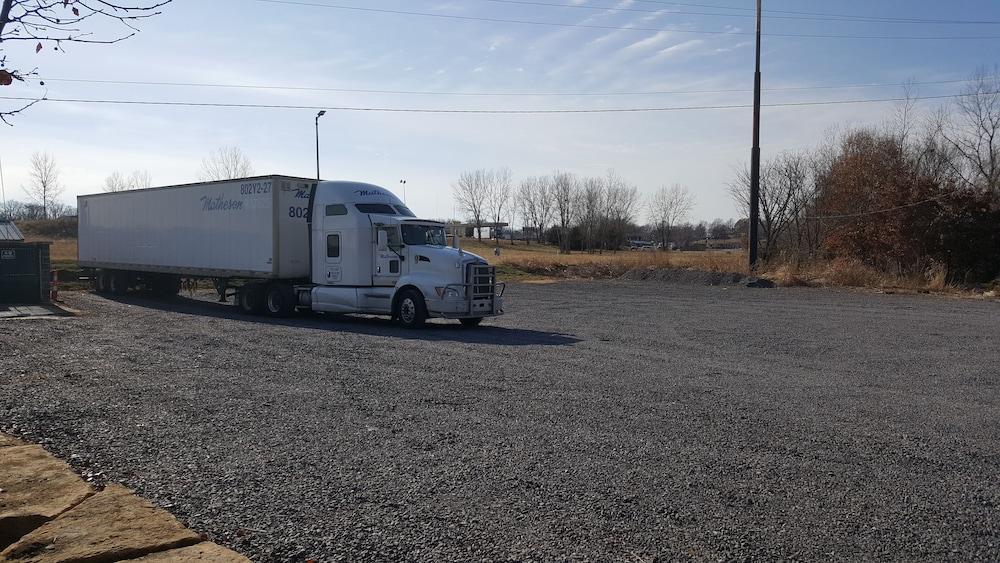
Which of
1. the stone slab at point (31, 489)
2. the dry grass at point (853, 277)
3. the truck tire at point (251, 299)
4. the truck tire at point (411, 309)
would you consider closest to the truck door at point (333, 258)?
the truck tire at point (411, 309)

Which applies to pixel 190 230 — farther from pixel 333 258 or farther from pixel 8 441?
pixel 8 441

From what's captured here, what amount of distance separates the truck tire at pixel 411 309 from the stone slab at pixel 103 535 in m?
13.2

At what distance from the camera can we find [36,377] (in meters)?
10.8

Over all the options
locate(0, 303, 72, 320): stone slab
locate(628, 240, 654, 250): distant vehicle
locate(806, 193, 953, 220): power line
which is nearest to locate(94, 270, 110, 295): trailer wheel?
locate(0, 303, 72, 320): stone slab

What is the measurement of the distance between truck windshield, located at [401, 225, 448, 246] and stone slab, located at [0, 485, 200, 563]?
14374mm

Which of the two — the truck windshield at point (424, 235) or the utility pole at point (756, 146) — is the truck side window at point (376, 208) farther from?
the utility pole at point (756, 146)

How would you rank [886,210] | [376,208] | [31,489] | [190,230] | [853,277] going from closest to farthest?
[31,489]
[376,208]
[190,230]
[853,277]
[886,210]

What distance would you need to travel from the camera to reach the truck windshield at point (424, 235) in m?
19.5

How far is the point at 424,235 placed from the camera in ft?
64.7

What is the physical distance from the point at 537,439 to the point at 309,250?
15.5 meters

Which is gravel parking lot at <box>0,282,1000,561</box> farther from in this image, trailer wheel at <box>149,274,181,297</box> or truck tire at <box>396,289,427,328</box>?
trailer wheel at <box>149,274,181,297</box>

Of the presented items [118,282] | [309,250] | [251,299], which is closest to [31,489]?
[309,250]

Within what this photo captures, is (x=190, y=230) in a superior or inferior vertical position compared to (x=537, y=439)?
superior

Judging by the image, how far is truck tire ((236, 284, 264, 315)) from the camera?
886 inches
